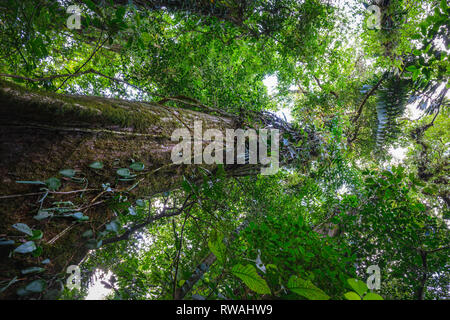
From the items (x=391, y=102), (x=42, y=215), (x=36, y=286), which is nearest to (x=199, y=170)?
(x=42, y=215)

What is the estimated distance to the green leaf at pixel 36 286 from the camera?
803 millimetres

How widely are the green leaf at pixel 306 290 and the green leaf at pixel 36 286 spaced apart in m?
1.14

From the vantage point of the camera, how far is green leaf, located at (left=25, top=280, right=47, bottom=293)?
31.6 inches

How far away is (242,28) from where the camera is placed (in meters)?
3.96

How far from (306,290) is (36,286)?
4.02 ft

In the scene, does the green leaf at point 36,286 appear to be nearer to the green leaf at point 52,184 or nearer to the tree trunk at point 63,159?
the tree trunk at point 63,159

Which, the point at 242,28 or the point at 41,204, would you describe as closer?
the point at 41,204

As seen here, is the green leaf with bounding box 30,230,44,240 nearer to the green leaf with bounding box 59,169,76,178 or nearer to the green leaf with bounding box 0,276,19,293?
the green leaf with bounding box 0,276,19,293

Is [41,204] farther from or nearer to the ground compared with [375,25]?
nearer to the ground

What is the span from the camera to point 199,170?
2.00 metres
